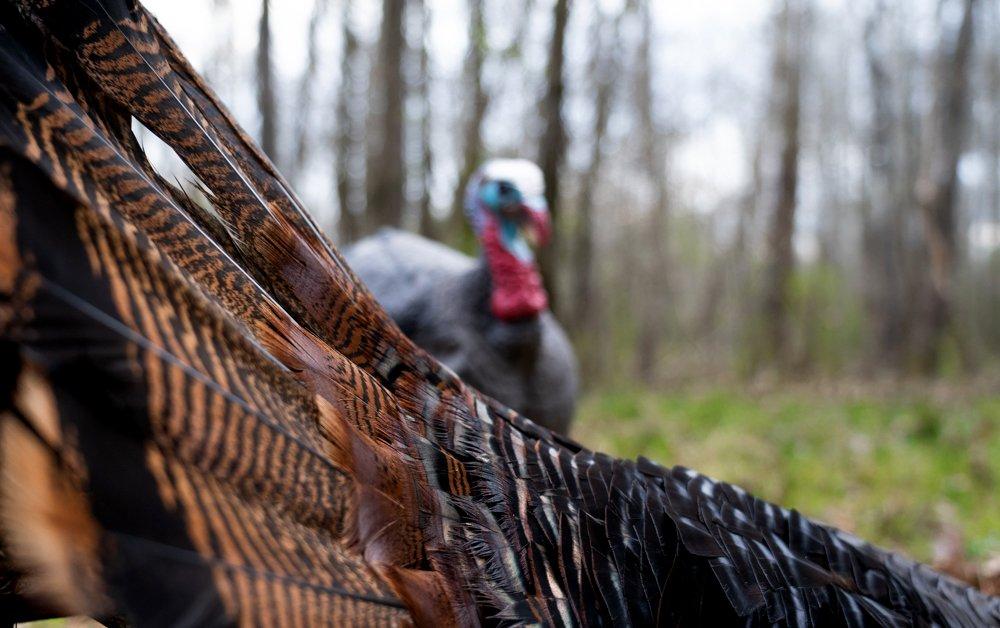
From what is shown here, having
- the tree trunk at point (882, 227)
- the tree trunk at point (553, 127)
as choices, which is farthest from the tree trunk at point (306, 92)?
the tree trunk at point (882, 227)

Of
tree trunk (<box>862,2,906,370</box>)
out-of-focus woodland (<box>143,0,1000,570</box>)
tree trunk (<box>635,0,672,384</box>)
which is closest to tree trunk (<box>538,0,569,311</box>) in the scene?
out-of-focus woodland (<box>143,0,1000,570</box>)

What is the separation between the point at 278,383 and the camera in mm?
1110

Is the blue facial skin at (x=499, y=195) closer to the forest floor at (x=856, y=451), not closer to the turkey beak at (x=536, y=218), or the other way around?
the turkey beak at (x=536, y=218)

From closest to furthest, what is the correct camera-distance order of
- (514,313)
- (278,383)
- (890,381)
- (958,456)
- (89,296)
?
(89,296) < (278,383) < (514,313) < (958,456) < (890,381)

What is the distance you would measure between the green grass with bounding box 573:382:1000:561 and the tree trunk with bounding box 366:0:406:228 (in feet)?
10.5

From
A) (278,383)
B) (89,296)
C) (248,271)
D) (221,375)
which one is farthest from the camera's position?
(248,271)

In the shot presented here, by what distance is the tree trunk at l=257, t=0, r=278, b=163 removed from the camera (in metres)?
8.59

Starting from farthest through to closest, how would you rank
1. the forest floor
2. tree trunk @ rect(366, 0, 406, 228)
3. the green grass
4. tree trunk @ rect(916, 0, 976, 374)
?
1. tree trunk @ rect(916, 0, 976, 374)
2. tree trunk @ rect(366, 0, 406, 228)
3. the green grass
4. the forest floor

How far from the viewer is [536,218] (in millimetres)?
4344

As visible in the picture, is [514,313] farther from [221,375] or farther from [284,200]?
[221,375]

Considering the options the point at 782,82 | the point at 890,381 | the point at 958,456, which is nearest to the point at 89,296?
the point at 958,456

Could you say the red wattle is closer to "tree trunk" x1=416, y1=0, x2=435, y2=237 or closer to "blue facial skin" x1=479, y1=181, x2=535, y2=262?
"blue facial skin" x1=479, y1=181, x2=535, y2=262

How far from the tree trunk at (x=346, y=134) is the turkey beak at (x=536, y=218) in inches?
348

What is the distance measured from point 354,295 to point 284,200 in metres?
0.22
